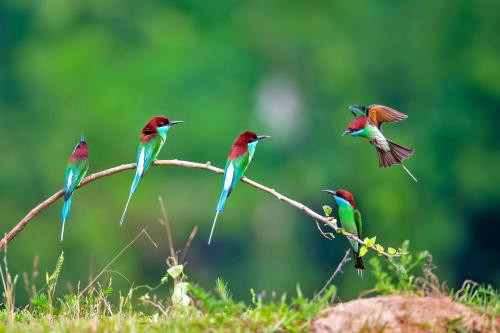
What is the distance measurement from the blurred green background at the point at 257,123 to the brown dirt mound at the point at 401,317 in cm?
1528

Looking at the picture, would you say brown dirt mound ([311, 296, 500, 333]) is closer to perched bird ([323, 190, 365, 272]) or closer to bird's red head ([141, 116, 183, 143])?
perched bird ([323, 190, 365, 272])

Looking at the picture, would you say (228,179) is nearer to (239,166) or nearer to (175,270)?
(239,166)

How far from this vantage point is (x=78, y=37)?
28.5 meters

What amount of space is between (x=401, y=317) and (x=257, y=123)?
21605 millimetres

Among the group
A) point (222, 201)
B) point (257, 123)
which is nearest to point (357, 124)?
point (222, 201)

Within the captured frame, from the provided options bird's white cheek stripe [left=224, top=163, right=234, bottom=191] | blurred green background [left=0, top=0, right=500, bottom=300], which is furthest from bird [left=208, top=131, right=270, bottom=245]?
blurred green background [left=0, top=0, right=500, bottom=300]

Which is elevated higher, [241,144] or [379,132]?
[379,132]

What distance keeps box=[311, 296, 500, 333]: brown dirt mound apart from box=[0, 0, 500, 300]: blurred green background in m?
15.3

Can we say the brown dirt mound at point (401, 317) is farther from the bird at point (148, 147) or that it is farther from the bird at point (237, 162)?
the bird at point (148, 147)

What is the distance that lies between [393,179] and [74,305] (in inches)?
765

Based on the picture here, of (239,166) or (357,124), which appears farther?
(239,166)

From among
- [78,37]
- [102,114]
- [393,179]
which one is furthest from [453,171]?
[78,37]

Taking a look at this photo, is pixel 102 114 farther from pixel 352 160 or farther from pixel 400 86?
pixel 400 86

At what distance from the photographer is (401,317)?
4.98m
